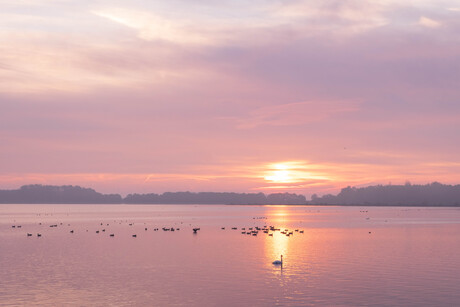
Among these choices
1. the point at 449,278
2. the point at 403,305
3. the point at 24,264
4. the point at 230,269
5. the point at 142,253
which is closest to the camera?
the point at 403,305

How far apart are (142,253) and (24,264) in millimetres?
17134

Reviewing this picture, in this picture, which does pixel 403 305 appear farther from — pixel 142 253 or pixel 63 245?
pixel 63 245

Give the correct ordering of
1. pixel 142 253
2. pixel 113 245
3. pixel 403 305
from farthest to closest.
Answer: pixel 113 245 < pixel 142 253 < pixel 403 305

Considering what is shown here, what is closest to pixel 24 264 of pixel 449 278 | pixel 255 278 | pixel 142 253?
pixel 142 253

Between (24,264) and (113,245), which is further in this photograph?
(113,245)

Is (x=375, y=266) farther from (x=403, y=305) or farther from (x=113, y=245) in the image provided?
(x=113, y=245)

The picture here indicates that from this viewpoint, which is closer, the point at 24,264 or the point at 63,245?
the point at 24,264

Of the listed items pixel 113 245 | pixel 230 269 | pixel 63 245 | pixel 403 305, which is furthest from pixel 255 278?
pixel 63 245

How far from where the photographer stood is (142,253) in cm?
7475

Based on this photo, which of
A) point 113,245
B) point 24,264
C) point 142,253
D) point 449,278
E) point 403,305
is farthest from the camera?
point 113,245

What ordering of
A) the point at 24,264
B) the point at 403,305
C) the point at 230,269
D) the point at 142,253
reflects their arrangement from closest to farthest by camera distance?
1. the point at 403,305
2. the point at 230,269
3. the point at 24,264
4. the point at 142,253

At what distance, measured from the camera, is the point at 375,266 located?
60.2 metres

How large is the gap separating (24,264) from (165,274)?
20063 mm

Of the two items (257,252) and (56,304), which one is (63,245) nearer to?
(257,252)
